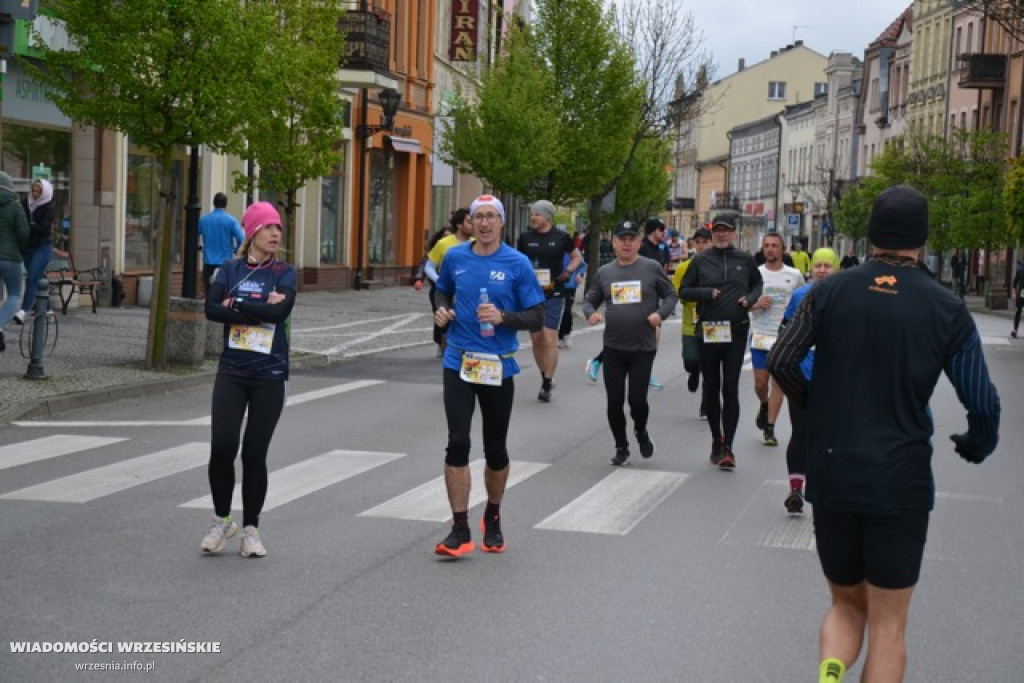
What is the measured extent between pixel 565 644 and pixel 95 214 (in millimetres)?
21464

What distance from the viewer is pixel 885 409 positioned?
206 inches

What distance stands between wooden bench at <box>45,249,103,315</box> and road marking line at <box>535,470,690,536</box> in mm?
14225

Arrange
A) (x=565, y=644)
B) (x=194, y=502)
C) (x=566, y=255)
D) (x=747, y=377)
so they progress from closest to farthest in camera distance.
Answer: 1. (x=565, y=644)
2. (x=194, y=502)
3. (x=566, y=255)
4. (x=747, y=377)

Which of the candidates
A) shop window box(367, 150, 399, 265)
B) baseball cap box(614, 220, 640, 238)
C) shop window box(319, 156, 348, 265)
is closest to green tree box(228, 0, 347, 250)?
baseball cap box(614, 220, 640, 238)

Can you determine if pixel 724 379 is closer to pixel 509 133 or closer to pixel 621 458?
pixel 621 458

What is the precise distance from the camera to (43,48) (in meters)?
17.7

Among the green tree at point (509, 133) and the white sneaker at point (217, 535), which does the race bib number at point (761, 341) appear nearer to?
the white sneaker at point (217, 535)

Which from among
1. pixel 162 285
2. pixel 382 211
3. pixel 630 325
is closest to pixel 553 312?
pixel 162 285

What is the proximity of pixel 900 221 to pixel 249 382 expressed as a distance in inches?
163

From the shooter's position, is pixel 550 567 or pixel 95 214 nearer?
pixel 550 567

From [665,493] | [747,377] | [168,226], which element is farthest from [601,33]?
[665,493]

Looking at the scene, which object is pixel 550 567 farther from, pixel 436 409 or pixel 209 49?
pixel 209 49

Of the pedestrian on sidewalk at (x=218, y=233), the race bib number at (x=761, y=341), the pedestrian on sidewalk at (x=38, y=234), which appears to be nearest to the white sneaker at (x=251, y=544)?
the race bib number at (x=761, y=341)

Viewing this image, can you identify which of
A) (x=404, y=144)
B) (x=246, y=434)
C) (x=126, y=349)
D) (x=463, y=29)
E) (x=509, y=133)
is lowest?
(x=126, y=349)
